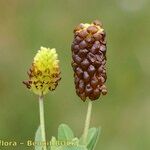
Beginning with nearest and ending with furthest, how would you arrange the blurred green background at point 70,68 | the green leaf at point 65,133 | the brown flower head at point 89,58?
the brown flower head at point 89,58 < the green leaf at point 65,133 < the blurred green background at point 70,68

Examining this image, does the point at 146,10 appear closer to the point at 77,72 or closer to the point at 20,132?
the point at 20,132

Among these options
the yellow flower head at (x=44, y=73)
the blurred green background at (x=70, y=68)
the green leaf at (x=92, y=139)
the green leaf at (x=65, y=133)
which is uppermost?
the blurred green background at (x=70, y=68)

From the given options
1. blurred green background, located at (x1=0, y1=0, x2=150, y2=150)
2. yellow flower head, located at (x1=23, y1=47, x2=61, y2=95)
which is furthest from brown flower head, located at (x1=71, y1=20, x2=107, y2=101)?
blurred green background, located at (x1=0, y1=0, x2=150, y2=150)

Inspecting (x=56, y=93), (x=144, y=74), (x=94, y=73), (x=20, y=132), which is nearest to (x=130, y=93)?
(x=144, y=74)

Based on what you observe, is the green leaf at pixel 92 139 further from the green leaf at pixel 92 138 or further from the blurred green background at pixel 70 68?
the blurred green background at pixel 70 68

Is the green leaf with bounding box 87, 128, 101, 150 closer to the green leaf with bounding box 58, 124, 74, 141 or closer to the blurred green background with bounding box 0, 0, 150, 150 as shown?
the green leaf with bounding box 58, 124, 74, 141

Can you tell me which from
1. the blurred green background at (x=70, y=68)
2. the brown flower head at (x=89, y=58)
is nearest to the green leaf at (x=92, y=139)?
the brown flower head at (x=89, y=58)
